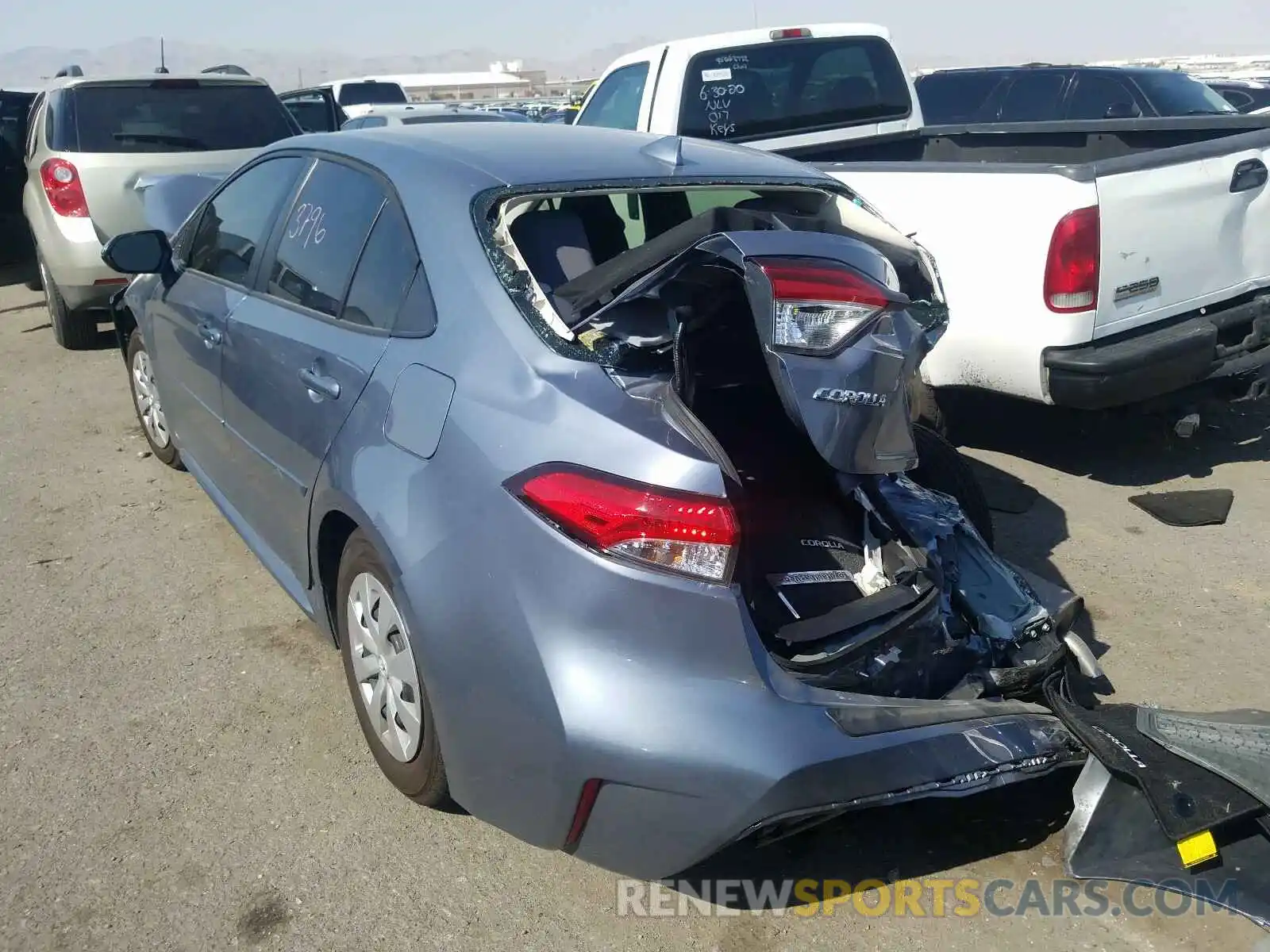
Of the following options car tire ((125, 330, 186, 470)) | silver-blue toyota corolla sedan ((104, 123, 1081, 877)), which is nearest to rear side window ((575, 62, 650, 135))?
car tire ((125, 330, 186, 470))

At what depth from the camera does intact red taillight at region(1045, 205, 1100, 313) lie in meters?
4.36

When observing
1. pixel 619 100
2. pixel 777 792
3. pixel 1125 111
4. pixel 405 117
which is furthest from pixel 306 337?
pixel 405 117

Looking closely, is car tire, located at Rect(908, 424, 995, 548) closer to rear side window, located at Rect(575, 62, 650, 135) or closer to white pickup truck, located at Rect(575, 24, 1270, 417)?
white pickup truck, located at Rect(575, 24, 1270, 417)

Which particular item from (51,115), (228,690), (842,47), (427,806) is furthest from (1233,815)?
(51,115)

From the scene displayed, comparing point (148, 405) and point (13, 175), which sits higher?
point (13, 175)

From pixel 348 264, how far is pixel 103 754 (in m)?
1.57

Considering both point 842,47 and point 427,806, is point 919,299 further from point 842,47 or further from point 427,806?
point 842,47

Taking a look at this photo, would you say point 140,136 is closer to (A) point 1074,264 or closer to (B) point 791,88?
(B) point 791,88

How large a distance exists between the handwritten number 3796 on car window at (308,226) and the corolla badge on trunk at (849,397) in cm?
172

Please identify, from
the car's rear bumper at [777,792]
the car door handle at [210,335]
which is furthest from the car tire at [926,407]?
the car door handle at [210,335]

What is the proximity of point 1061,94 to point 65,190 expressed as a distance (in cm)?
854

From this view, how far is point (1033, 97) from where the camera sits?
34.6 ft

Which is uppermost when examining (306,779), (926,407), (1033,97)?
(1033,97)

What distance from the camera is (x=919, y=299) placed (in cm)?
320
